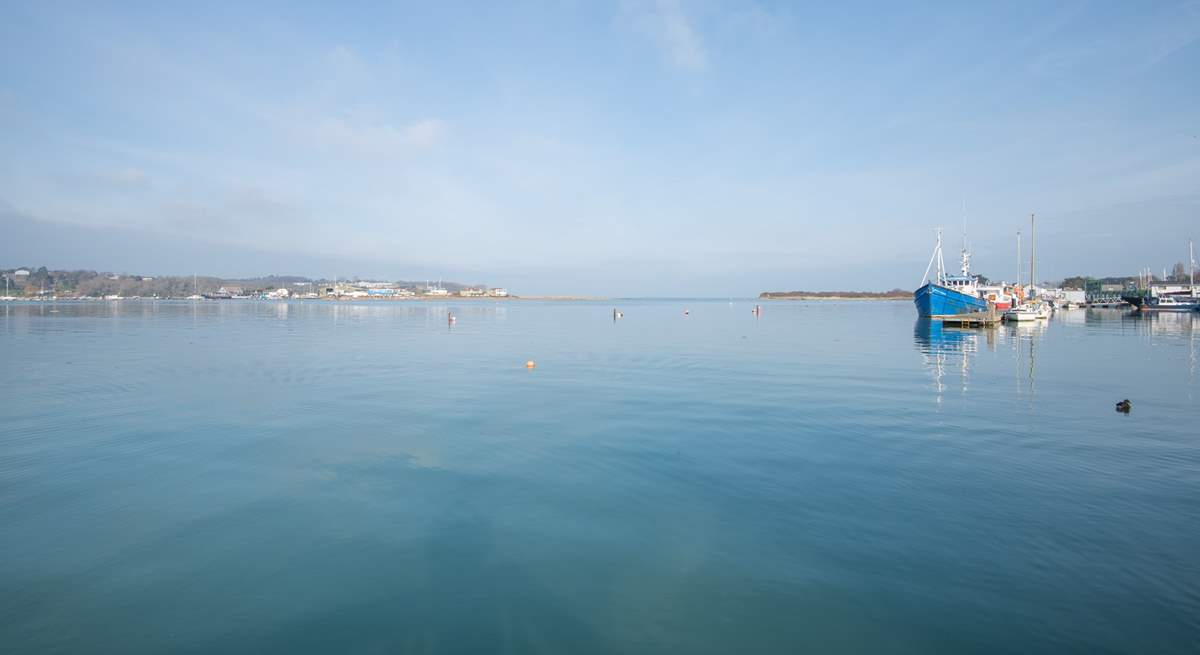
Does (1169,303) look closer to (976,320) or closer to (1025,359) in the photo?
(976,320)

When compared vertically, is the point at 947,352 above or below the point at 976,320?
below

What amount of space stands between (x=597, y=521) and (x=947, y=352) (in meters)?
28.5

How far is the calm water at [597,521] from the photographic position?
5633 mm

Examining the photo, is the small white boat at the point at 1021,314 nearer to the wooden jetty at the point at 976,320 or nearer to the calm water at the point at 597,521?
the wooden jetty at the point at 976,320

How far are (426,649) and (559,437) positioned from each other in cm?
743

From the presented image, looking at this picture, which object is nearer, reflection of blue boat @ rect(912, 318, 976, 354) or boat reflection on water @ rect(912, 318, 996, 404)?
boat reflection on water @ rect(912, 318, 996, 404)

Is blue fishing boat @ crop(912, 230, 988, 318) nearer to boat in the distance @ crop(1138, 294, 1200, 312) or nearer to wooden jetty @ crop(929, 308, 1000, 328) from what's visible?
wooden jetty @ crop(929, 308, 1000, 328)

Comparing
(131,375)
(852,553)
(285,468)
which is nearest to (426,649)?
(852,553)

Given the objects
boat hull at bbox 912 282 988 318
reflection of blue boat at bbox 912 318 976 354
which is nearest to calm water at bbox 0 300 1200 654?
reflection of blue boat at bbox 912 318 976 354

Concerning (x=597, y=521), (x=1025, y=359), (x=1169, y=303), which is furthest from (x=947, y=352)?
(x=1169, y=303)

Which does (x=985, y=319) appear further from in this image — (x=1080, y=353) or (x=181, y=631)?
(x=181, y=631)

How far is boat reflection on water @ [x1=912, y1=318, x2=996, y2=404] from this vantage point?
2091cm

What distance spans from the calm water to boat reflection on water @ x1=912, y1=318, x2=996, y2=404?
2.74 metres

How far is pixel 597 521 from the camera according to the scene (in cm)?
812
